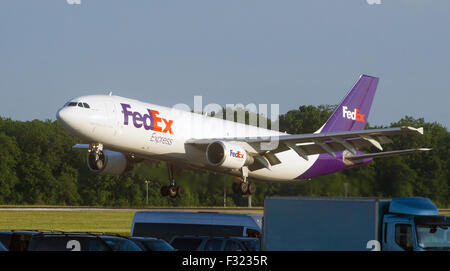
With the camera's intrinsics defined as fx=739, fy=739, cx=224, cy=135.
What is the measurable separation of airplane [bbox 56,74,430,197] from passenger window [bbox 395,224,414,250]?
62.1ft

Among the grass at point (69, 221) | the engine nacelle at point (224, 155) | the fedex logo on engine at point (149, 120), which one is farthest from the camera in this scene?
the grass at point (69, 221)

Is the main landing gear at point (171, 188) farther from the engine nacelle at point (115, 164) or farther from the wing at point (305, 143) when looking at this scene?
the wing at point (305, 143)

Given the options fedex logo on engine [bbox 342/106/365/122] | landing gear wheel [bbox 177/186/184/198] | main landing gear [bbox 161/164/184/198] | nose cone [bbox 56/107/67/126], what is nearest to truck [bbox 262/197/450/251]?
nose cone [bbox 56/107/67/126]

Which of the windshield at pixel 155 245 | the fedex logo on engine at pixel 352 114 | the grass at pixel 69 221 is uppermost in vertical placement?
the fedex logo on engine at pixel 352 114

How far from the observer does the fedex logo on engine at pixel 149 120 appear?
3762 centimetres

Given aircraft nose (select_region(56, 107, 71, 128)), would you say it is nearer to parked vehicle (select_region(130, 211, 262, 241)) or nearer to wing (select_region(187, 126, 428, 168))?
wing (select_region(187, 126, 428, 168))

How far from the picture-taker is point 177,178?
150 ft

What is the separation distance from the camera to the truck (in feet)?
54.7

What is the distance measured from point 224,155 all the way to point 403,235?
23.3 meters

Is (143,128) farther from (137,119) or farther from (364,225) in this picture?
(364,225)

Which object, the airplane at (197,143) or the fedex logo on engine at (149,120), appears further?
the fedex logo on engine at (149,120)

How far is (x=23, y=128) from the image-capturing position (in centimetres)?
10275

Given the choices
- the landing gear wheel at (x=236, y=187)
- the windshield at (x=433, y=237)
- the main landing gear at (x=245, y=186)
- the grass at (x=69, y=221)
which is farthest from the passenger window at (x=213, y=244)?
the landing gear wheel at (x=236, y=187)

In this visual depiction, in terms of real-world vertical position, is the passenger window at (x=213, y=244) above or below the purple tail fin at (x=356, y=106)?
below
